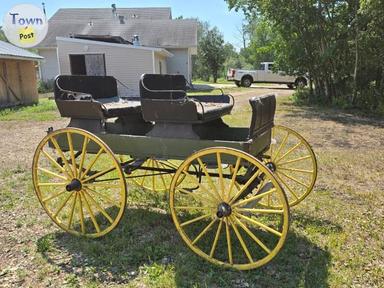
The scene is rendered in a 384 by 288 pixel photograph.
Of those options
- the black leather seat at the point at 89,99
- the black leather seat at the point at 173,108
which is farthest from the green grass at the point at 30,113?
the black leather seat at the point at 173,108

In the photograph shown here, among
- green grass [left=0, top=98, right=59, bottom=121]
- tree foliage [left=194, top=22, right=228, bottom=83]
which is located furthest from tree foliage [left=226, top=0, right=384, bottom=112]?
tree foliage [left=194, top=22, right=228, bottom=83]

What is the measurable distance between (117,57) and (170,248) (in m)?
19.0

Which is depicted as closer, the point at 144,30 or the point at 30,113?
the point at 30,113

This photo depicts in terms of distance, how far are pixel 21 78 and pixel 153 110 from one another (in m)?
15.6

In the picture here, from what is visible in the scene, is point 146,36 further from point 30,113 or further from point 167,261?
point 167,261

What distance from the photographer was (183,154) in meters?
3.48

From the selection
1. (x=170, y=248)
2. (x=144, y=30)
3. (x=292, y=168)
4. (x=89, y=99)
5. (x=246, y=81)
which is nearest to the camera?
(x=170, y=248)

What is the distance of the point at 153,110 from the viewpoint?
139 inches

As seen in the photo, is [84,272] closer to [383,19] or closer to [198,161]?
[198,161]

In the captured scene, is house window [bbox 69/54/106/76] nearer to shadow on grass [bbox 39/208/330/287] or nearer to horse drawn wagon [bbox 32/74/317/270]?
horse drawn wagon [bbox 32/74/317/270]

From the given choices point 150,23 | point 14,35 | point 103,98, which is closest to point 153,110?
point 103,98

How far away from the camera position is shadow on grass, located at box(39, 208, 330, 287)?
3.19 metres

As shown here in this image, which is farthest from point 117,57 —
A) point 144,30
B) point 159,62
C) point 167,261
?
point 167,261

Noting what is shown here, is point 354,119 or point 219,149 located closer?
point 219,149
